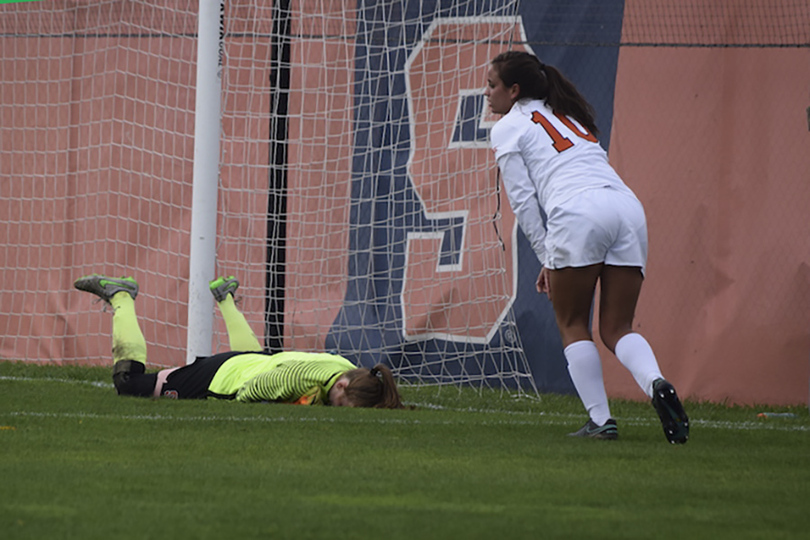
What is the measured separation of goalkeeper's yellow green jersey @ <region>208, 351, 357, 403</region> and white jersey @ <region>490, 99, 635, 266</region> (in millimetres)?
1775

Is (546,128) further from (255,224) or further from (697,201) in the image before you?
(255,224)

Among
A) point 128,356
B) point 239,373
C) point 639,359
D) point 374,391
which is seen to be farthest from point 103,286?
point 639,359

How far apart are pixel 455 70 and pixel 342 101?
2.95 ft

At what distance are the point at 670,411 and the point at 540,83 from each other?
5.23 feet

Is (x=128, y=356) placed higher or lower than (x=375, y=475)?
higher

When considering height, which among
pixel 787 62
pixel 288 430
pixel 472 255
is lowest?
pixel 288 430

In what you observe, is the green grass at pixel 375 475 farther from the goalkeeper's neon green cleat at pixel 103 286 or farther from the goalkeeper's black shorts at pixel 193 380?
the goalkeeper's neon green cleat at pixel 103 286

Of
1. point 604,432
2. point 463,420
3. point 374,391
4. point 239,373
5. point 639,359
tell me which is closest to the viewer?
point 639,359

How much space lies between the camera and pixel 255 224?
9125 mm

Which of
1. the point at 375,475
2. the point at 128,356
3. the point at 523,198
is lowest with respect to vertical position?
the point at 375,475

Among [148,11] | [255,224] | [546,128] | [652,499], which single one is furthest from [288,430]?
[148,11]

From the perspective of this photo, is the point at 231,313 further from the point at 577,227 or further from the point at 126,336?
the point at 577,227

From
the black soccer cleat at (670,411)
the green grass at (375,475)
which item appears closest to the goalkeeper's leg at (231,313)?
the green grass at (375,475)

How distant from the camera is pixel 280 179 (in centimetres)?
902
